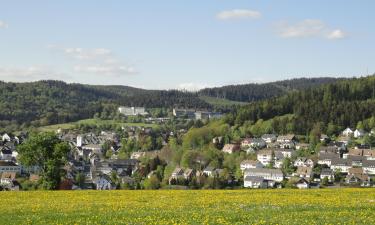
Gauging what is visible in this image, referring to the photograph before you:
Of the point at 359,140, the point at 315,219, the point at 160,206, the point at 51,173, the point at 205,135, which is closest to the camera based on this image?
the point at 315,219

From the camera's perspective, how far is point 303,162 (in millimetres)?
152500

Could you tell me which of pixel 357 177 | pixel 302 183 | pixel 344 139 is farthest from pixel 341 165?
pixel 302 183

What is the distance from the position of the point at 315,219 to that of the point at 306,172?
120033 mm

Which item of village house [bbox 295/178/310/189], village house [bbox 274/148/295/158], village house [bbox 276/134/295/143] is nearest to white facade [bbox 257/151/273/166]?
village house [bbox 274/148/295/158]

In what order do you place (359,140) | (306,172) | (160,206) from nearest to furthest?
1. (160,206)
2. (306,172)
3. (359,140)

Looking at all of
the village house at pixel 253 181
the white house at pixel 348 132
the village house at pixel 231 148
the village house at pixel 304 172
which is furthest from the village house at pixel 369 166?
the village house at pixel 231 148

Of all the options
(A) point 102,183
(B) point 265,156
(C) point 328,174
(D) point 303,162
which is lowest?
(A) point 102,183

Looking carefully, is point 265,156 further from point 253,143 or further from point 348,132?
point 348,132

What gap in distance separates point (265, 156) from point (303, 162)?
22.7 meters

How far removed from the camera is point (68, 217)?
21000 millimetres

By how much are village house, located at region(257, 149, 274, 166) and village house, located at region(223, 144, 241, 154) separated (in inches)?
278

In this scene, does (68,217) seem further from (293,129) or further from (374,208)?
(293,129)

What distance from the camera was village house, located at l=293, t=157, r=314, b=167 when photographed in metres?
148

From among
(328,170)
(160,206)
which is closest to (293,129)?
(328,170)
